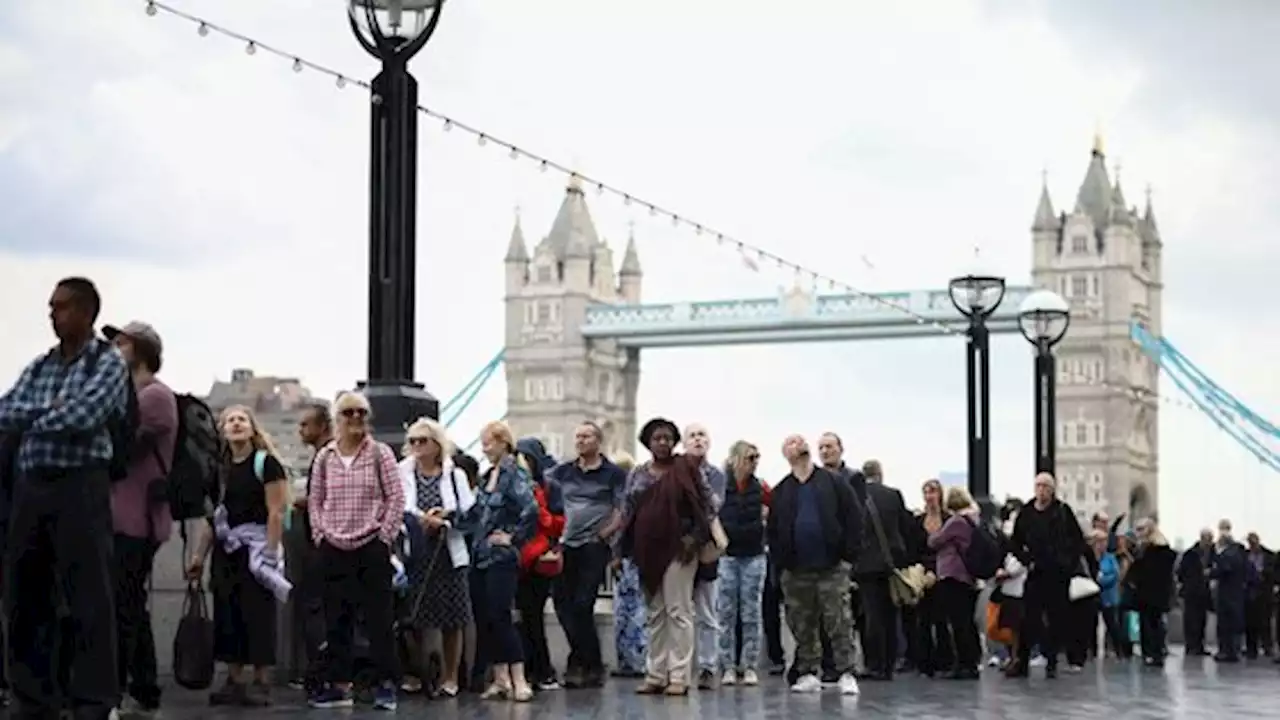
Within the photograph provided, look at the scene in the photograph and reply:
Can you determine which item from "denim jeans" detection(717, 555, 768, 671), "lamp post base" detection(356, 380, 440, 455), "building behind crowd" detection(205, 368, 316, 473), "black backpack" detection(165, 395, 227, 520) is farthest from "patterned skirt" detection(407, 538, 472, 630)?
"building behind crowd" detection(205, 368, 316, 473)

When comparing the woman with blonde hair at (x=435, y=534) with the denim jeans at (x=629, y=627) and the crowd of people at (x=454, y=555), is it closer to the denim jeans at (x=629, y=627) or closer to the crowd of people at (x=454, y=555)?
the crowd of people at (x=454, y=555)

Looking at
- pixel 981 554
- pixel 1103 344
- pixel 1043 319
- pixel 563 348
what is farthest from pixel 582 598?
pixel 563 348

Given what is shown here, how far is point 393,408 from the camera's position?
10719 mm

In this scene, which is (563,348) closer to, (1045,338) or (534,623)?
(1045,338)

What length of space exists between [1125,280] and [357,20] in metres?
131

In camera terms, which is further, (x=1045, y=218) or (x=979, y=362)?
(x=1045, y=218)

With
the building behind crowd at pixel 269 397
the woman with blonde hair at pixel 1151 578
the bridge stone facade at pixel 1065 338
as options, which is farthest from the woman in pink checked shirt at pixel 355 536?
the bridge stone facade at pixel 1065 338

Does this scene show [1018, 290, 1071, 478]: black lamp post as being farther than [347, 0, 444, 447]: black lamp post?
Yes

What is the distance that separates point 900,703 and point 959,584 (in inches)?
129

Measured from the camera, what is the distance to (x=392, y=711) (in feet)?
30.4

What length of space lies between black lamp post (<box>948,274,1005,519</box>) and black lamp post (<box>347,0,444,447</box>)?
31.2 ft

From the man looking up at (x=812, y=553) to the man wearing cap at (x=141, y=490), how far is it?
168 inches

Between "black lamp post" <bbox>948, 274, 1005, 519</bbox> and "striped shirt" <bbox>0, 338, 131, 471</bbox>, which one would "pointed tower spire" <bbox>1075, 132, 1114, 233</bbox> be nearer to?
"black lamp post" <bbox>948, 274, 1005, 519</bbox>

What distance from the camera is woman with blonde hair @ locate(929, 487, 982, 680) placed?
1393cm
